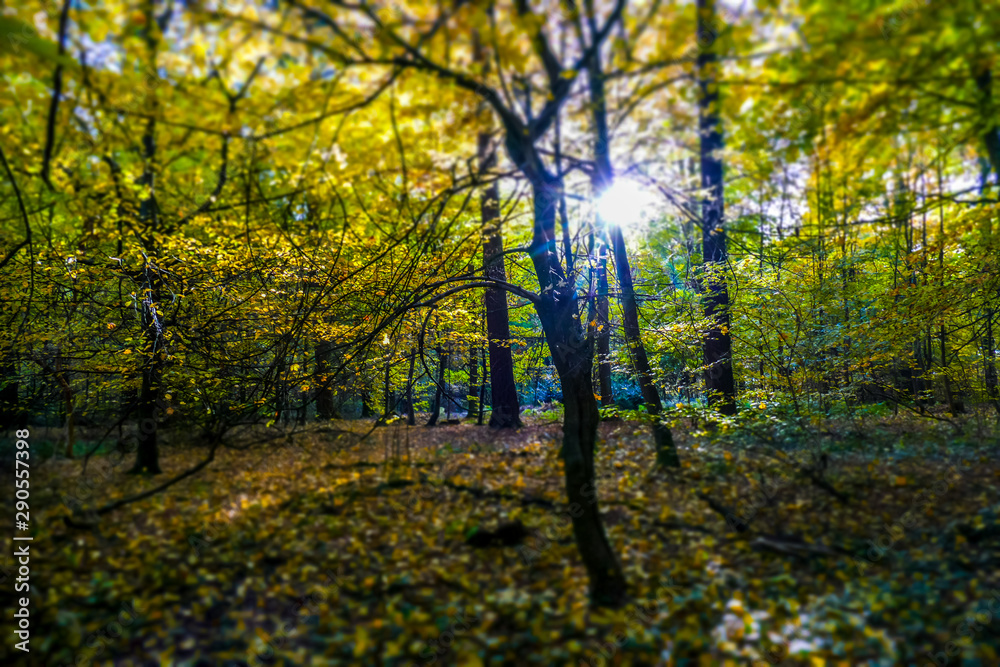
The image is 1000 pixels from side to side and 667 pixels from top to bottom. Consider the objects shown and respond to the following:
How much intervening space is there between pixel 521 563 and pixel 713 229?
3.91 meters

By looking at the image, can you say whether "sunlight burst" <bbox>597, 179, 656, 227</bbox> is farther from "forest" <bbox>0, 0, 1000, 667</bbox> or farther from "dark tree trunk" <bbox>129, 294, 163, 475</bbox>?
"dark tree trunk" <bbox>129, 294, 163, 475</bbox>

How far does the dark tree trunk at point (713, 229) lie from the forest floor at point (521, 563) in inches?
87.8

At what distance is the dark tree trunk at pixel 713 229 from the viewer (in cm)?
376

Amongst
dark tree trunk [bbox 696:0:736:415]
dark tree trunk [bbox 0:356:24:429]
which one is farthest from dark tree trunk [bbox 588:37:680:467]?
dark tree trunk [bbox 0:356:24:429]

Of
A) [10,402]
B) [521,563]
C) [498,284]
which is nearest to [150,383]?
[498,284]

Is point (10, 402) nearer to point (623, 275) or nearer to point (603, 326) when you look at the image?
point (603, 326)

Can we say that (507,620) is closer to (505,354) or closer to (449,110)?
(449,110)

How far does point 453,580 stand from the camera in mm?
4027

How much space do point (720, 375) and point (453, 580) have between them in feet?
21.9

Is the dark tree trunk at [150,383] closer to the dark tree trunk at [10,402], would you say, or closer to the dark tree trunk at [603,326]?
the dark tree trunk at [10,402]

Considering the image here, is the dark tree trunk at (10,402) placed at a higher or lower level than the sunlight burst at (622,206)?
lower

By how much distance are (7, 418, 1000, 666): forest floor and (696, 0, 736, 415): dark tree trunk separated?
2230 millimetres

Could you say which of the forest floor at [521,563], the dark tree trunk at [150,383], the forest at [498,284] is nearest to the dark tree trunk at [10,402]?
the forest at [498,284]

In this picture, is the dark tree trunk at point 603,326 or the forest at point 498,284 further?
the dark tree trunk at point 603,326
